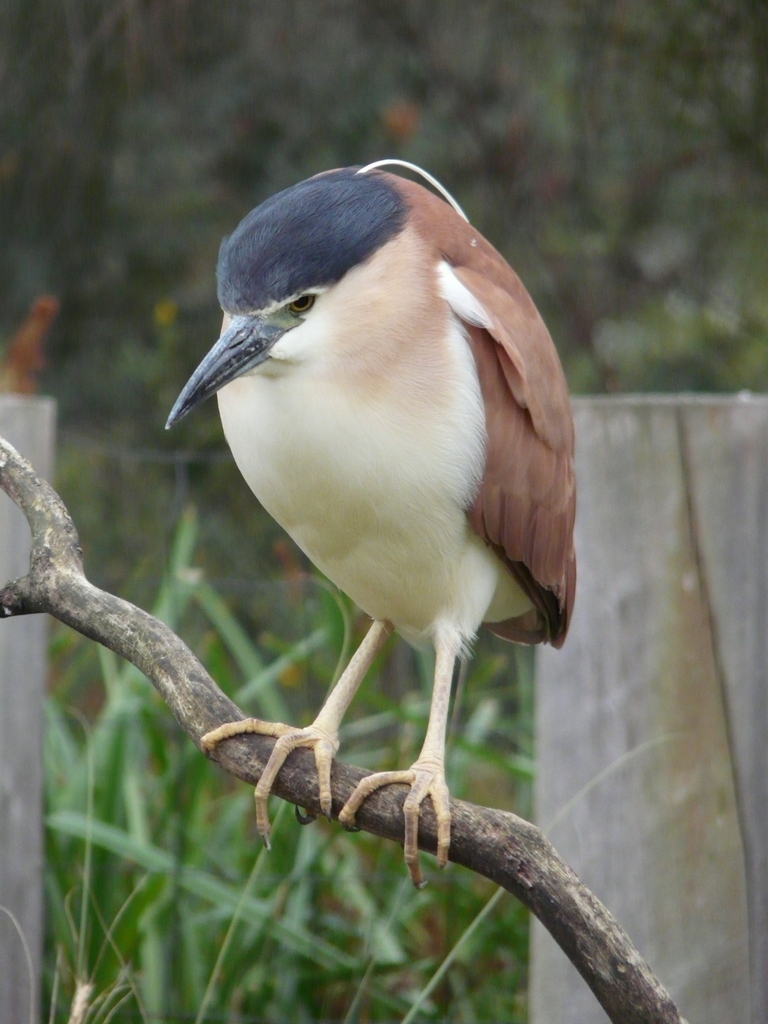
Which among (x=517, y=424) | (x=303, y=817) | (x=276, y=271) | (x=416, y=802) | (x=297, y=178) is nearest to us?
(x=276, y=271)

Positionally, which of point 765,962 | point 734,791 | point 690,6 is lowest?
point 765,962

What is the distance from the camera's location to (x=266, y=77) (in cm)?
383

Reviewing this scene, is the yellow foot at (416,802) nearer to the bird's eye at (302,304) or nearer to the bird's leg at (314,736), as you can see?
the bird's leg at (314,736)

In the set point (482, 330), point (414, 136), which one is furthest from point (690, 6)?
point (482, 330)

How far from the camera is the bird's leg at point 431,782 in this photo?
1596 mm

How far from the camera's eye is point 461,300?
5.61ft

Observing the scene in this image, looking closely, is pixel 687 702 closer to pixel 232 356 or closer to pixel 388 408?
pixel 388 408

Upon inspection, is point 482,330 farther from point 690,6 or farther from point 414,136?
point 414,136

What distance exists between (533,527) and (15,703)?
1018 mm

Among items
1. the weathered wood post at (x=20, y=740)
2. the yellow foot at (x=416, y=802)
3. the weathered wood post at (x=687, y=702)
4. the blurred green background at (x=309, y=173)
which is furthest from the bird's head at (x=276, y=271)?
the blurred green background at (x=309, y=173)

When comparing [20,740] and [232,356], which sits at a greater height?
[232,356]

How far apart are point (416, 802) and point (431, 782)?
4 centimetres

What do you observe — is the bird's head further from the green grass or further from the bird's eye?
the green grass

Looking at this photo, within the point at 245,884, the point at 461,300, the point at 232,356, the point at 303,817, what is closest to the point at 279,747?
the point at 303,817
